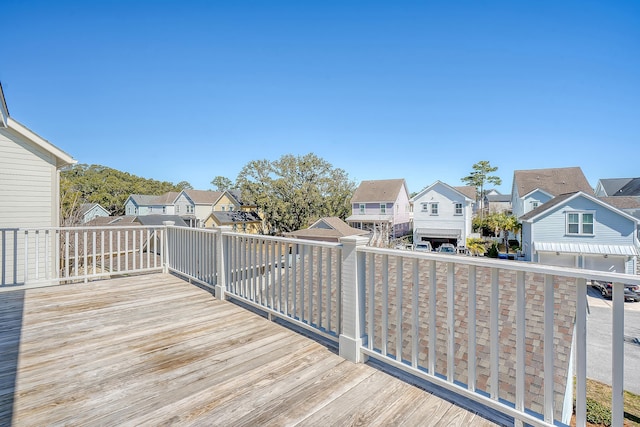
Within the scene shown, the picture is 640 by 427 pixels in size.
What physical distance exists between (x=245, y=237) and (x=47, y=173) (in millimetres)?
5991

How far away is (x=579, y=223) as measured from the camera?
15.5m

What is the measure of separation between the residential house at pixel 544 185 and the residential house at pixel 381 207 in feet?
32.5

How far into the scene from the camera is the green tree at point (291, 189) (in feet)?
94.6

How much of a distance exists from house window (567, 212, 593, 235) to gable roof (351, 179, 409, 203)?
43.8ft

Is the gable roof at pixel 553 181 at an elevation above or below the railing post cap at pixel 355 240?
above

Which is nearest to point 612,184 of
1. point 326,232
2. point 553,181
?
point 553,181

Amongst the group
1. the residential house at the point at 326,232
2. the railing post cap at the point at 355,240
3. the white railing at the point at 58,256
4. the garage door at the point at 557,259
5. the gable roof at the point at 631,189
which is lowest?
the garage door at the point at 557,259

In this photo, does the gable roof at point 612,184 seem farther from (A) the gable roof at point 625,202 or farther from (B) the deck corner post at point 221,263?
(B) the deck corner post at point 221,263

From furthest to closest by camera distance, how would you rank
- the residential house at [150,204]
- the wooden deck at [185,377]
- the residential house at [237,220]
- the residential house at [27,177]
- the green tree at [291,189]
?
the residential house at [150,204], the residential house at [237,220], the green tree at [291,189], the residential house at [27,177], the wooden deck at [185,377]

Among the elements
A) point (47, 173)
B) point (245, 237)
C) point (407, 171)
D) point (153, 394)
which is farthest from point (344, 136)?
point (153, 394)

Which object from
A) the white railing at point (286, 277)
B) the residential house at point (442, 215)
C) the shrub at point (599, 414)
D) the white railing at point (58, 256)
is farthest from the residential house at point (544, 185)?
the white railing at point (58, 256)

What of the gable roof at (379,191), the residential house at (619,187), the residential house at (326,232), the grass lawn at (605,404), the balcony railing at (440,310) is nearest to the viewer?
the balcony railing at (440,310)

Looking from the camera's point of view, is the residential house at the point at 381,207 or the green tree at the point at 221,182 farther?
the green tree at the point at 221,182

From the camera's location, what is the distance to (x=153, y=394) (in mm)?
1794
